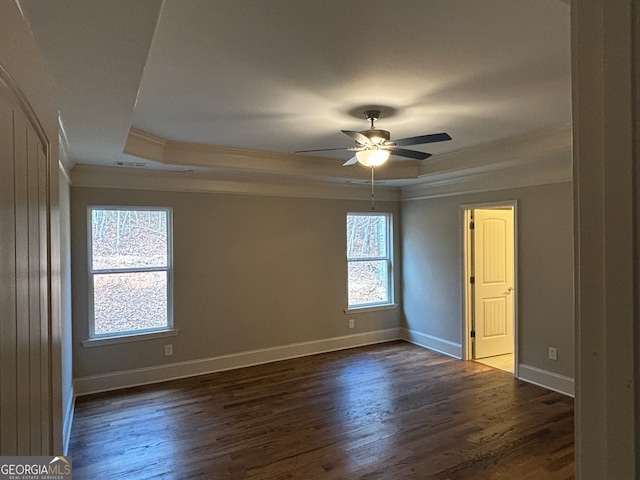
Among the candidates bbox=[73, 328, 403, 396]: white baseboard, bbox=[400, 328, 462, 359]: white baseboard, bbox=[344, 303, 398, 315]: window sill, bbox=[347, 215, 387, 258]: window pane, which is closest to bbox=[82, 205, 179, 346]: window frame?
bbox=[73, 328, 403, 396]: white baseboard

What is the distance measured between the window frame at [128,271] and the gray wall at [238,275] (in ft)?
0.17

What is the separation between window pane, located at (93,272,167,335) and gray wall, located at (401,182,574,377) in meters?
3.68

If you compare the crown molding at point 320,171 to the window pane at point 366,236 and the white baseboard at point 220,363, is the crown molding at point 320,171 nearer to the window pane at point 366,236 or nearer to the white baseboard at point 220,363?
the window pane at point 366,236

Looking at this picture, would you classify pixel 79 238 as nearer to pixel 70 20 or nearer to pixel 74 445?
pixel 74 445

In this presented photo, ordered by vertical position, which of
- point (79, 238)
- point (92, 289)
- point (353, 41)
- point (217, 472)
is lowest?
point (217, 472)

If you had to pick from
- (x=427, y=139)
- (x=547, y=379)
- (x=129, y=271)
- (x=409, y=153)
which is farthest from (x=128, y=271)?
(x=547, y=379)

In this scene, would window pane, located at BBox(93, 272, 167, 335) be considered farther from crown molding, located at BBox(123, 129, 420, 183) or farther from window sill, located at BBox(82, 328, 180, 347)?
crown molding, located at BBox(123, 129, 420, 183)

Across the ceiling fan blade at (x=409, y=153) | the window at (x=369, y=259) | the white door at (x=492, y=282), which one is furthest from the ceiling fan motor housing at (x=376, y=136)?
the window at (x=369, y=259)

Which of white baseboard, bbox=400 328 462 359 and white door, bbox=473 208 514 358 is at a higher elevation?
white door, bbox=473 208 514 358

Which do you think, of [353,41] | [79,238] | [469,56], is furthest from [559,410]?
[79,238]

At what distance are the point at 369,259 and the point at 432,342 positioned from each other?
5.00 ft

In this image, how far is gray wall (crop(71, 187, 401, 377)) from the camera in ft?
14.4

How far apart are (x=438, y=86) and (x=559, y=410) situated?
→ 3204mm

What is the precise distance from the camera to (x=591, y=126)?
21.7 inches
